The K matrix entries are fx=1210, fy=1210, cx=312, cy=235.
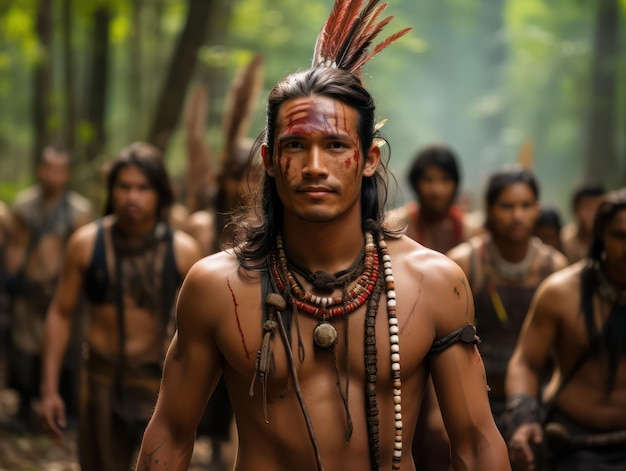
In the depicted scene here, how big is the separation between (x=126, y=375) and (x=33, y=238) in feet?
15.8

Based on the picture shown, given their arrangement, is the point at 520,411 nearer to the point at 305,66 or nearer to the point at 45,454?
the point at 305,66

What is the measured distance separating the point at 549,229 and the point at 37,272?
4.90 m

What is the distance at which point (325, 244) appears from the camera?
13.1 ft

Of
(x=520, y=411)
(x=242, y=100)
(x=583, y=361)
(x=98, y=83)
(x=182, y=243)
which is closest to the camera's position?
(x=520, y=411)

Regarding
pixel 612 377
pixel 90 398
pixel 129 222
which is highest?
pixel 129 222

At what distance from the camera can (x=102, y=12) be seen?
19.7 m

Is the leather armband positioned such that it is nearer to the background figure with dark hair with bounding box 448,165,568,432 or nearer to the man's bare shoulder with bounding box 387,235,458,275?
the background figure with dark hair with bounding box 448,165,568,432

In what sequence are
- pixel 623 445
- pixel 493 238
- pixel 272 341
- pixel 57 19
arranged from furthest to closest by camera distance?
pixel 57 19 → pixel 493 238 → pixel 623 445 → pixel 272 341

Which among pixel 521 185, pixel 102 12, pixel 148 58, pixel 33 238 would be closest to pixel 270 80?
pixel 148 58

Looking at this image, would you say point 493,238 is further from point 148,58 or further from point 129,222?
point 148,58

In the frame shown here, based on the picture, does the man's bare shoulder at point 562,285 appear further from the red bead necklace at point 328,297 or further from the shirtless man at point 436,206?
the shirtless man at point 436,206

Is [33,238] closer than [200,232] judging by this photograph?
No

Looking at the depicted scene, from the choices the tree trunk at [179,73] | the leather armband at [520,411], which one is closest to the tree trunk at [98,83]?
the tree trunk at [179,73]

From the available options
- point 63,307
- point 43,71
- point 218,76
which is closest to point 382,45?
point 63,307
